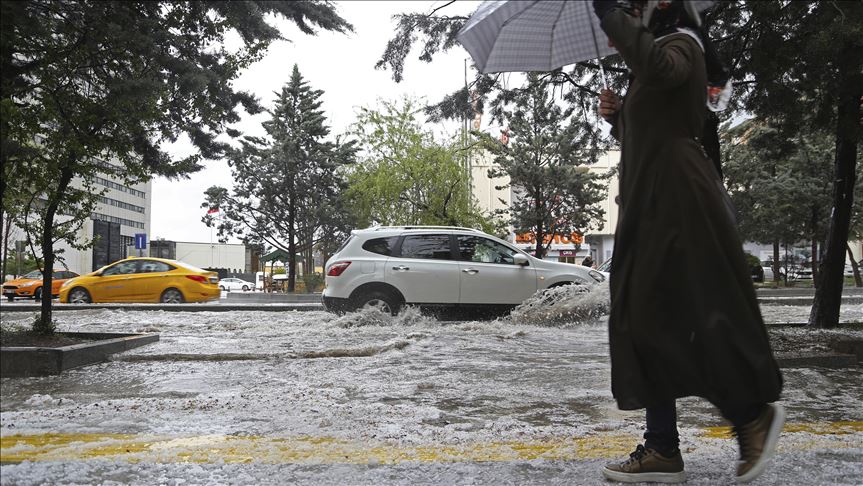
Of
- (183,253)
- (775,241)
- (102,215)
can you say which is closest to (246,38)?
(102,215)

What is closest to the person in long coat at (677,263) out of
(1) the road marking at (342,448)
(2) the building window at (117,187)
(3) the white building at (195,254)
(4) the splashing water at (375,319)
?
(1) the road marking at (342,448)

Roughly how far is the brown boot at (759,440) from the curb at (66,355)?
2.26m

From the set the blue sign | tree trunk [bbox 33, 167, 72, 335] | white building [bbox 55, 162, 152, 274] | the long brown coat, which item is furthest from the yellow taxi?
the long brown coat

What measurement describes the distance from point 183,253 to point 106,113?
13.7m

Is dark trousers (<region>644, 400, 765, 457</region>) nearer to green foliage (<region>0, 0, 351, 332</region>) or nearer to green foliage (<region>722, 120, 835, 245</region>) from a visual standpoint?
green foliage (<region>0, 0, 351, 332</region>)

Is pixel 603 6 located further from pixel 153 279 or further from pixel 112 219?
pixel 153 279

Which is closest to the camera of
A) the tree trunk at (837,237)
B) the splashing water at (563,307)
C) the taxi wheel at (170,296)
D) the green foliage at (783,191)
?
the tree trunk at (837,237)

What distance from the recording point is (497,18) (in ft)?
9.67

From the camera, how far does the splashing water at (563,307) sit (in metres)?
10.8

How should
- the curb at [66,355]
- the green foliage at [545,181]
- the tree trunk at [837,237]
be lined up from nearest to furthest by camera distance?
the curb at [66,355], the tree trunk at [837,237], the green foliage at [545,181]

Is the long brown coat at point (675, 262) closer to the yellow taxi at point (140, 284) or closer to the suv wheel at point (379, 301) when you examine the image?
the suv wheel at point (379, 301)

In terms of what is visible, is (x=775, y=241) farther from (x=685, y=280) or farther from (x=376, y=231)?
(x=685, y=280)

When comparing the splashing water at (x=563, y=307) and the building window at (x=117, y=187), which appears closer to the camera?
the building window at (x=117, y=187)

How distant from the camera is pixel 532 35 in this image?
10.4 feet
